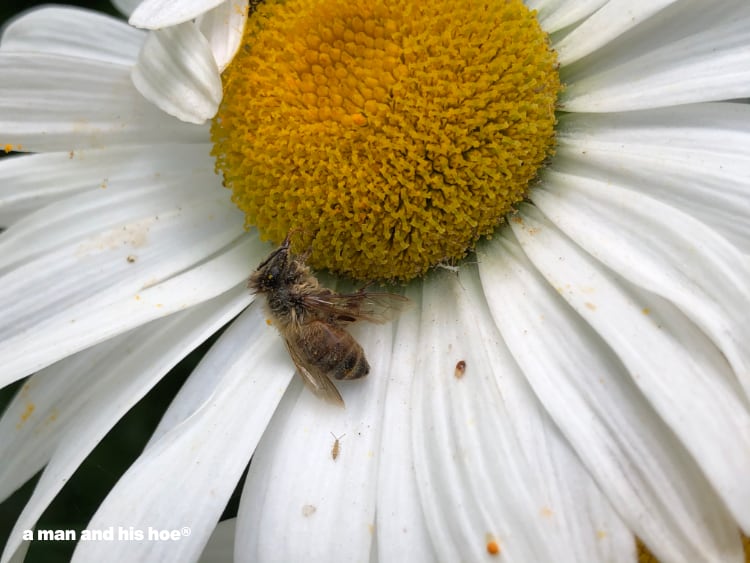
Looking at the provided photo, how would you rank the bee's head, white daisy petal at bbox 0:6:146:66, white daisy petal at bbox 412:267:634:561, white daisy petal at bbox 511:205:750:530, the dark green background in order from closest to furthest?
white daisy petal at bbox 511:205:750:530 → white daisy petal at bbox 412:267:634:561 → the bee's head → white daisy petal at bbox 0:6:146:66 → the dark green background

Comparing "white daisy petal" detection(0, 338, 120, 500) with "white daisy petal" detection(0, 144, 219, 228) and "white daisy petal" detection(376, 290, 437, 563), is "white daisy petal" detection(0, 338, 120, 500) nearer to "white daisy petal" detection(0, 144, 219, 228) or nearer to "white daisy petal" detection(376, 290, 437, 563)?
"white daisy petal" detection(0, 144, 219, 228)

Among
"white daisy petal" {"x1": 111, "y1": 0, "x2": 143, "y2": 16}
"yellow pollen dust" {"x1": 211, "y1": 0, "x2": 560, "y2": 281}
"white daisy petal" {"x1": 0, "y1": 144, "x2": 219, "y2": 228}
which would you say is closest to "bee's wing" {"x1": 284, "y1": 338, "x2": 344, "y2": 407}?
"yellow pollen dust" {"x1": 211, "y1": 0, "x2": 560, "y2": 281}

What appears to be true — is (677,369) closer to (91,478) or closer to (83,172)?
(83,172)

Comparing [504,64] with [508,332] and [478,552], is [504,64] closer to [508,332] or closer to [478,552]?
[508,332]

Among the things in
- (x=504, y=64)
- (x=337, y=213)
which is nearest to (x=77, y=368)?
(x=337, y=213)

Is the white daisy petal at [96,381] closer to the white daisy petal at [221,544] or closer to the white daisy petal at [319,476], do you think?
the white daisy petal at [319,476]

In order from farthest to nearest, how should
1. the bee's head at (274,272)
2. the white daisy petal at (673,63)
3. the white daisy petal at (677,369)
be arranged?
the bee's head at (274,272)
the white daisy petal at (673,63)
the white daisy petal at (677,369)

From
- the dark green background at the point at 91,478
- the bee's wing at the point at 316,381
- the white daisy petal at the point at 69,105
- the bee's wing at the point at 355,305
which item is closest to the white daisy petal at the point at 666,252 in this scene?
the bee's wing at the point at 355,305
